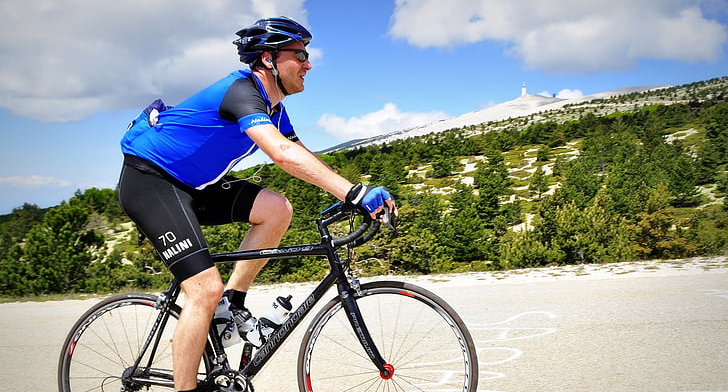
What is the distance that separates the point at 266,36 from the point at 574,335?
3704 millimetres

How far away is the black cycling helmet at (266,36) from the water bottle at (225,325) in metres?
1.41

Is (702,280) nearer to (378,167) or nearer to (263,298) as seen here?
(263,298)

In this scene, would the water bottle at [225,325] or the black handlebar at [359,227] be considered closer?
the black handlebar at [359,227]

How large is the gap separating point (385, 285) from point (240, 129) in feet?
3.79

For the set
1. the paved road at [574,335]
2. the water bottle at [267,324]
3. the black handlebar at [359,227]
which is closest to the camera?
the black handlebar at [359,227]

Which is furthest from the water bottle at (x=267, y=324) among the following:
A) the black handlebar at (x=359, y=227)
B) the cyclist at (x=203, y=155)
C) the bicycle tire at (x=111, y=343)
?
the black handlebar at (x=359, y=227)

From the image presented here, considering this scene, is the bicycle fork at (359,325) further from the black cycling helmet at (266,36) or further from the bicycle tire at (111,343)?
the black cycling helmet at (266,36)

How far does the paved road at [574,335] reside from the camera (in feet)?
11.6

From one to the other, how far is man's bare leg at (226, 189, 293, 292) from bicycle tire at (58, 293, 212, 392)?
18.0 inches

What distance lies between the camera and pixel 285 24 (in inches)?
111

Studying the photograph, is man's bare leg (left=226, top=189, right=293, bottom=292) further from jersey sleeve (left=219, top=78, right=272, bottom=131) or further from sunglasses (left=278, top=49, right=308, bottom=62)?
sunglasses (left=278, top=49, right=308, bottom=62)

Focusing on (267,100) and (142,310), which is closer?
(267,100)

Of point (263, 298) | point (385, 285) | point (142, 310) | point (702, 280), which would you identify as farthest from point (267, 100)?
point (702, 280)

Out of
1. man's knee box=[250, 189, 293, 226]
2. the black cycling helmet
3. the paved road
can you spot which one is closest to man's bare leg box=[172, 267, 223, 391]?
man's knee box=[250, 189, 293, 226]
